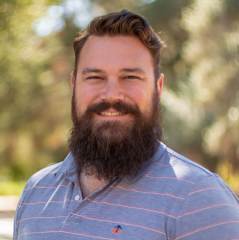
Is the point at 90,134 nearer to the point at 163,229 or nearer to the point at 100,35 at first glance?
the point at 100,35

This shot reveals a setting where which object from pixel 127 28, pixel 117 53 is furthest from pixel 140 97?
pixel 127 28

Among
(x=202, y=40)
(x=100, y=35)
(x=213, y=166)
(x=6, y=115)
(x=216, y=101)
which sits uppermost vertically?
(x=202, y=40)

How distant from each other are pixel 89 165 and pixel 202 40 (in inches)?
426

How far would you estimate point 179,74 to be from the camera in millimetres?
12266

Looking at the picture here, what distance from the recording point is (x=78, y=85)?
195 centimetres

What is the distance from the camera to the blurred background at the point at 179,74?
11.2 meters

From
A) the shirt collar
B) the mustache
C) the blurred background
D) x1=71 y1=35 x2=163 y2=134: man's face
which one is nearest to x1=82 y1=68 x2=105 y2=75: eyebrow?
x1=71 y1=35 x2=163 y2=134: man's face

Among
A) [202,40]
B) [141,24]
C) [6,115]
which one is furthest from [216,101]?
[141,24]

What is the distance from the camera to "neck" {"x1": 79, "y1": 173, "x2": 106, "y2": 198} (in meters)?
1.81

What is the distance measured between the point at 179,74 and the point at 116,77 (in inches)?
425

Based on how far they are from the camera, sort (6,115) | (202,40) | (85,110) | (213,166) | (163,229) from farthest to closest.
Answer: (213,166) → (6,115) → (202,40) → (85,110) → (163,229)

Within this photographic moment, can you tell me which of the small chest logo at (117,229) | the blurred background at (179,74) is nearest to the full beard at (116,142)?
the small chest logo at (117,229)

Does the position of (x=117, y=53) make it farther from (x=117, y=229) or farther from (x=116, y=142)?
(x=117, y=229)

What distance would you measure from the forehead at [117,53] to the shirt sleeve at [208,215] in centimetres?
78
